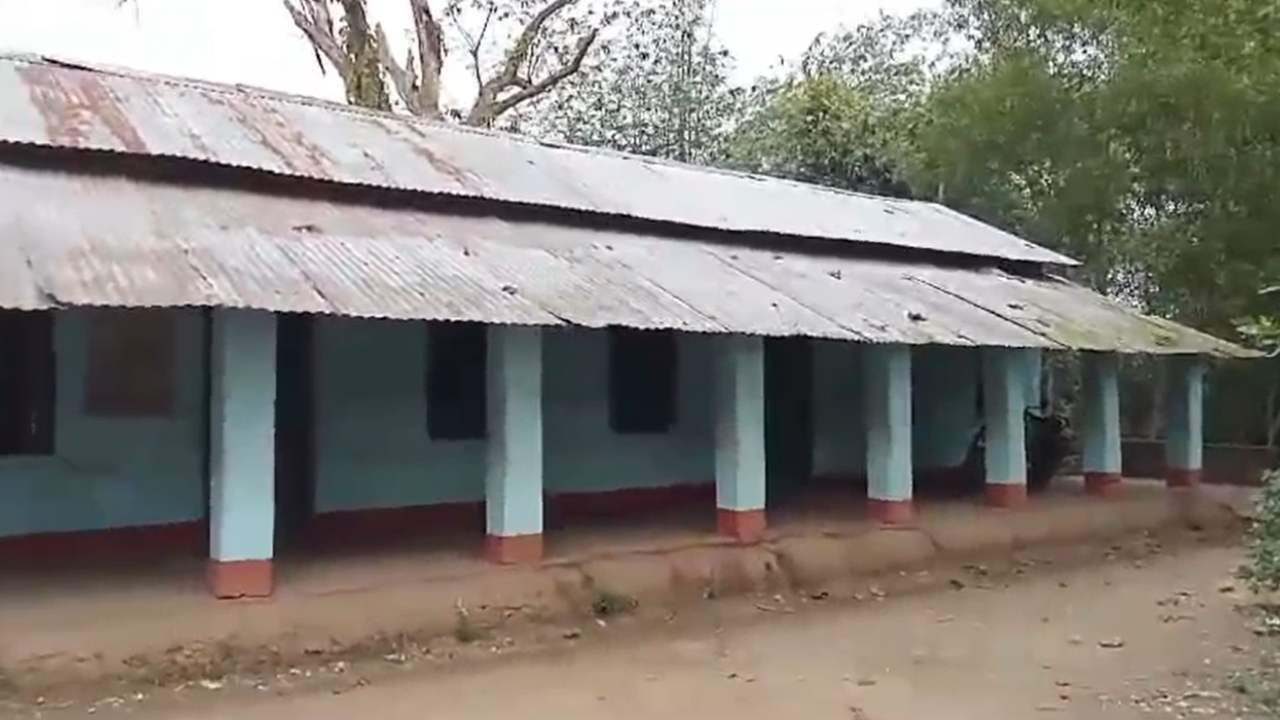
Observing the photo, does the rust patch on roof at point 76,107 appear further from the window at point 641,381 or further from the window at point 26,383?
the window at point 641,381

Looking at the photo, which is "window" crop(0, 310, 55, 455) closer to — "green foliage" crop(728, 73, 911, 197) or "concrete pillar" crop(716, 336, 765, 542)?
"concrete pillar" crop(716, 336, 765, 542)

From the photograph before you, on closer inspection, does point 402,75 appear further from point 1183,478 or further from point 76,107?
point 1183,478

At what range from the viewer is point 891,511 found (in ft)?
37.4

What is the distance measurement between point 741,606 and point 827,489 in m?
4.04

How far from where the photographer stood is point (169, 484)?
9.15 metres

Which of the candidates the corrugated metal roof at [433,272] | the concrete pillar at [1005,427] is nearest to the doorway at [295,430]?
the corrugated metal roof at [433,272]

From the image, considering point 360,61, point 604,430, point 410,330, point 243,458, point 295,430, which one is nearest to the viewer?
point 243,458

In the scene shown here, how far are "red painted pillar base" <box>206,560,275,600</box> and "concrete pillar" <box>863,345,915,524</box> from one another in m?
5.75

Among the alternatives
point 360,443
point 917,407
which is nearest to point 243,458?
point 360,443

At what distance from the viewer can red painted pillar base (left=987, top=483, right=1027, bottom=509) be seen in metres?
12.7

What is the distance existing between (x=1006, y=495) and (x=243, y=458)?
788cm

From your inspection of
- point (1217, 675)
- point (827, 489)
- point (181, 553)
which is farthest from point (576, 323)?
point (827, 489)

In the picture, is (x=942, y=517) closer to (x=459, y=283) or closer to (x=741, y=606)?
(x=741, y=606)

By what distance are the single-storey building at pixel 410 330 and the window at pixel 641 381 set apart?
3 centimetres
